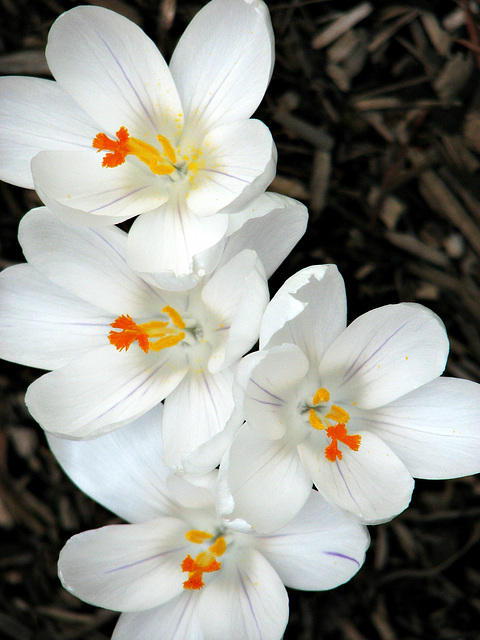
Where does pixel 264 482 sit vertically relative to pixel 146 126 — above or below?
below

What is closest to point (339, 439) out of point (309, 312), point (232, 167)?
point (309, 312)

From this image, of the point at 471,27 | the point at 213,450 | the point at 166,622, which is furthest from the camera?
the point at 471,27

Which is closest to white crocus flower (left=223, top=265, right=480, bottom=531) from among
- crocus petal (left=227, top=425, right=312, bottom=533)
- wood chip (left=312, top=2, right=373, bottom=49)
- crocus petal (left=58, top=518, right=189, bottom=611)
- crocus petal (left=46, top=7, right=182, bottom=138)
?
crocus petal (left=227, top=425, right=312, bottom=533)

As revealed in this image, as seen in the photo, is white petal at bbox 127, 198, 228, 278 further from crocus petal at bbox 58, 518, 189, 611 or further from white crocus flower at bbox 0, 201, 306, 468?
crocus petal at bbox 58, 518, 189, 611

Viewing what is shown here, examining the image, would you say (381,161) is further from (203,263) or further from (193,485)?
(193,485)

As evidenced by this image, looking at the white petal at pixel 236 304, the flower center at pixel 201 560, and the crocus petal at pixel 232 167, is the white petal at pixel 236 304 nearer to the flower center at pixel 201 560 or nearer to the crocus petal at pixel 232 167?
the crocus petal at pixel 232 167

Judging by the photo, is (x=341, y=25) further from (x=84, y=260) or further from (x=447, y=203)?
(x=84, y=260)

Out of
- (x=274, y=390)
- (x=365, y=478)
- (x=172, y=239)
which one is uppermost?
(x=172, y=239)
